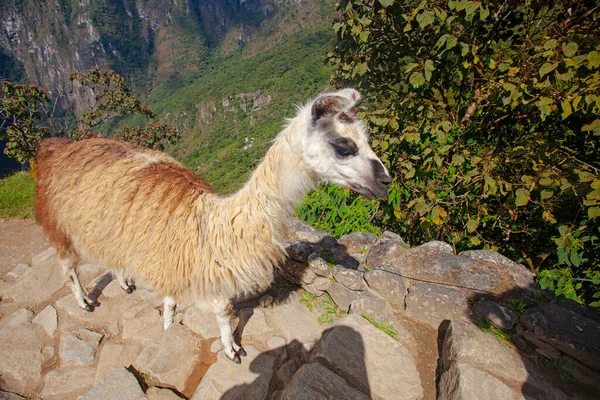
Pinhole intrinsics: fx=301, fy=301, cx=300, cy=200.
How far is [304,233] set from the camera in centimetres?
388

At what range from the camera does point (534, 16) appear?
2.94 m

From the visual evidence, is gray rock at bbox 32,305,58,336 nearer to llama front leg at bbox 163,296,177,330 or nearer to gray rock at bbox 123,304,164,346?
gray rock at bbox 123,304,164,346

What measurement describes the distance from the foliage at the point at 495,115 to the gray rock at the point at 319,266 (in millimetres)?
1058

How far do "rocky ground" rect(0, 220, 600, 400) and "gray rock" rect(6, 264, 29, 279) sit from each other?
0.69 feet

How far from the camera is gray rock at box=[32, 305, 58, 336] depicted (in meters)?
2.92

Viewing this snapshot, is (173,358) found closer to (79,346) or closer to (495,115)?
(79,346)

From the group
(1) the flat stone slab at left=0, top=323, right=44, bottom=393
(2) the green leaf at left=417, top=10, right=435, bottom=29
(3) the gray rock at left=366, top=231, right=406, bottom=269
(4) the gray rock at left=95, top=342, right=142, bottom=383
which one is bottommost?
(3) the gray rock at left=366, top=231, right=406, bottom=269

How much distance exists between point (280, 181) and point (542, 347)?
Result: 2.37m

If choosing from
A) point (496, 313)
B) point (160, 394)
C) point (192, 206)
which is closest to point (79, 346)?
point (160, 394)

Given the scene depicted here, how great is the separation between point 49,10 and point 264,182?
193 meters

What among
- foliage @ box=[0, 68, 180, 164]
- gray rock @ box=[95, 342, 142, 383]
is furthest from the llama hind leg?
foliage @ box=[0, 68, 180, 164]

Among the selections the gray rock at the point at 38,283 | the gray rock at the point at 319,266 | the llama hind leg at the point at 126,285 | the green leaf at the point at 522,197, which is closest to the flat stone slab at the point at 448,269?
the gray rock at the point at 319,266

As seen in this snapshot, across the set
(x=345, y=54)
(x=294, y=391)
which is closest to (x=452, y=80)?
(x=345, y=54)

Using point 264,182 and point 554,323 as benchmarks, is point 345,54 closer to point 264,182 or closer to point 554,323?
point 264,182
